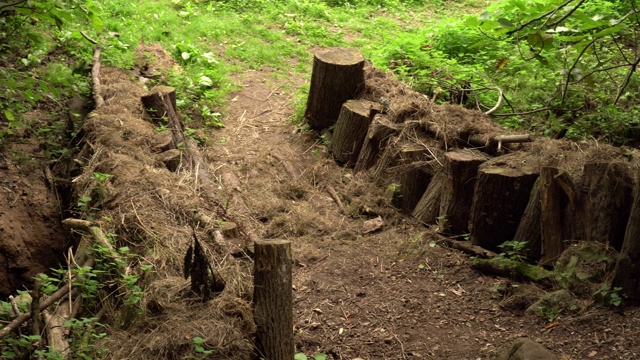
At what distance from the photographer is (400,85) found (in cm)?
865

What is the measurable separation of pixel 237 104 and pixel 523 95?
4.17 metres

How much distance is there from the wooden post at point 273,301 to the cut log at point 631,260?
2521 millimetres

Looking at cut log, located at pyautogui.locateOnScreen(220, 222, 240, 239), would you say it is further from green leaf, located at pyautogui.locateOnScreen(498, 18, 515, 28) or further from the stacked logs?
green leaf, located at pyautogui.locateOnScreen(498, 18, 515, 28)

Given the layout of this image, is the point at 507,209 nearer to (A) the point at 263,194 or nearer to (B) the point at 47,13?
(A) the point at 263,194

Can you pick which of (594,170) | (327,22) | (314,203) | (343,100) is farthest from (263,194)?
(327,22)

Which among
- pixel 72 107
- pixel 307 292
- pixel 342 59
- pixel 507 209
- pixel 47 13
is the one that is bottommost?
pixel 307 292

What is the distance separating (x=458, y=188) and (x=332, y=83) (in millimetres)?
2924

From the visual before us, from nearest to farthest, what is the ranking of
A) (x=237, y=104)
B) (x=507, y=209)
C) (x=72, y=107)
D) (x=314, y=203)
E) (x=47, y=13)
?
(x=47, y=13) → (x=507, y=209) → (x=314, y=203) → (x=72, y=107) → (x=237, y=104)

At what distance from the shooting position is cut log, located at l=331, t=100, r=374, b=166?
8250mm

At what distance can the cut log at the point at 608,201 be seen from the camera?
5.23 metres

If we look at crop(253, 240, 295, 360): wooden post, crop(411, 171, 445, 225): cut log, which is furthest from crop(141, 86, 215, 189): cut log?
crop(253, 240, 295, 360): wooden post

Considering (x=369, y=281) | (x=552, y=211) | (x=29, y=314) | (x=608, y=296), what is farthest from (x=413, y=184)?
(x=29, y=314)

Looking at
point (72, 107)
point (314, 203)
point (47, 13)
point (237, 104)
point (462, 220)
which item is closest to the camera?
point (47, 13)

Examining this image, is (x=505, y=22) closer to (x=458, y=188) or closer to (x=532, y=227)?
(x=532, y=227)
